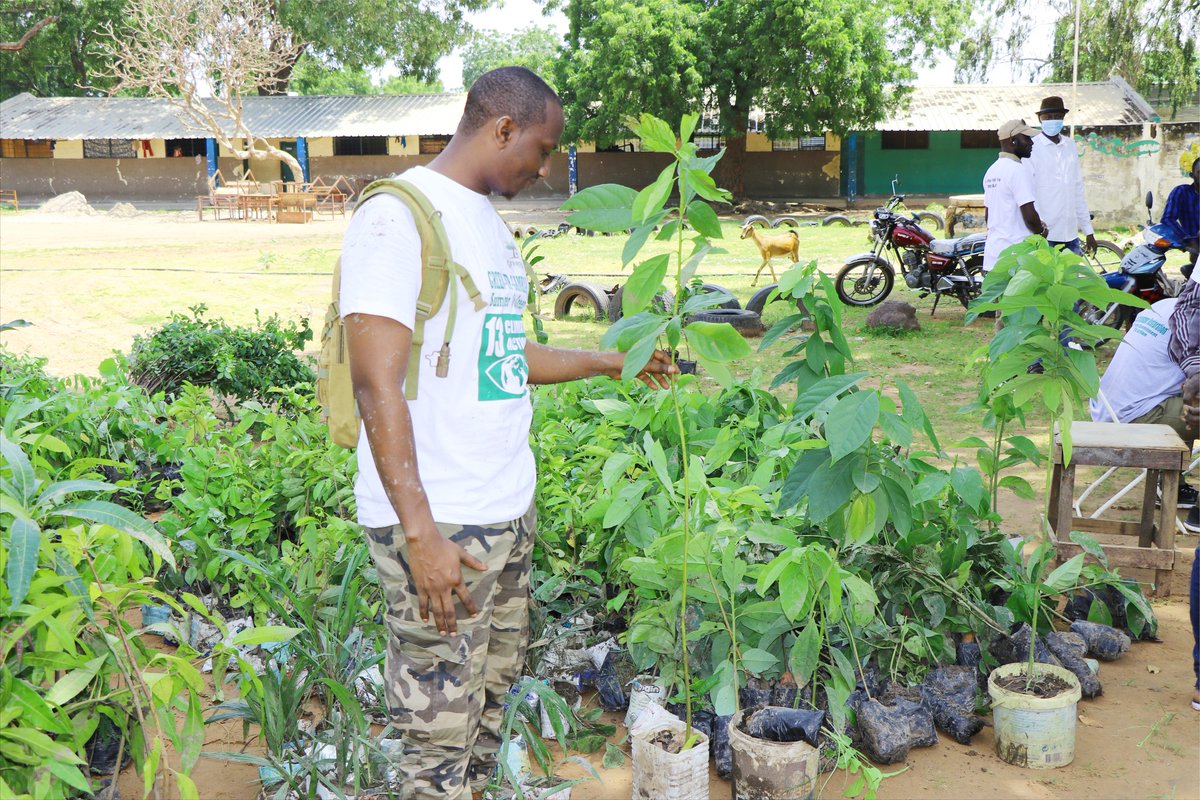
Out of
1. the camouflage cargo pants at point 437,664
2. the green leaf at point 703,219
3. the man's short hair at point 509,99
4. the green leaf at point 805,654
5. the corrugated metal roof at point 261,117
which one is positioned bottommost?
the green leaf at point 805,654

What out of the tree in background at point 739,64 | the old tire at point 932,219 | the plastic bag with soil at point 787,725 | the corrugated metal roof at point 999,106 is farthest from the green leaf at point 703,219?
the corrugated metal roof at point 999,106

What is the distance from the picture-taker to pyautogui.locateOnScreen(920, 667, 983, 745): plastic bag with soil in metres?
2.93

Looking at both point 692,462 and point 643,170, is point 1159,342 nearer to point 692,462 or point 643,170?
point 692,462

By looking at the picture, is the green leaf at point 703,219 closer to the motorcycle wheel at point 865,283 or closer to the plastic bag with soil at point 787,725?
the plastic bag with soil at point 787,725

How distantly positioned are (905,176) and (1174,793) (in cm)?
2670

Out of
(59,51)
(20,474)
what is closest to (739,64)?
(20,474)

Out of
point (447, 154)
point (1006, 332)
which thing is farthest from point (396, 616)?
point (1006, 332)

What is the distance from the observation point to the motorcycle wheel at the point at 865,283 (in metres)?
10.7

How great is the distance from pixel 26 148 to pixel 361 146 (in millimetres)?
10734

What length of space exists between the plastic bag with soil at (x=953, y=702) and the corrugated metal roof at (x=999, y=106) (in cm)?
2351

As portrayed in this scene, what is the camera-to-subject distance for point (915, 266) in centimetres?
1064

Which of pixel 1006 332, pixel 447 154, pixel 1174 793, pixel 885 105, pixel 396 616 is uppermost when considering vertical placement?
pixel 885 105

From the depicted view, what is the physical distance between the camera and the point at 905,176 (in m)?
27.5

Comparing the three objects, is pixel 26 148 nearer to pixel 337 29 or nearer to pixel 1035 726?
pixel 337 29
